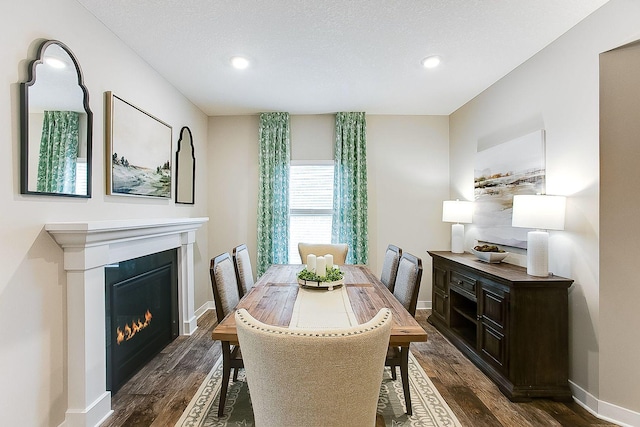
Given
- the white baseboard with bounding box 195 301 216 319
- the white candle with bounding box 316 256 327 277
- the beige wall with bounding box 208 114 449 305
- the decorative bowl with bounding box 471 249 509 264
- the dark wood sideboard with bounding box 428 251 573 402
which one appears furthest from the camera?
the beige wall with bounding box 208 114 449 305

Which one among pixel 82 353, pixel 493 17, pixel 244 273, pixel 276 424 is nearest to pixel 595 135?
pixel 493 17

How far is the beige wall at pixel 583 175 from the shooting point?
2002mm

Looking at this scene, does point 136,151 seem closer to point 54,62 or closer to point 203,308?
point 54,62

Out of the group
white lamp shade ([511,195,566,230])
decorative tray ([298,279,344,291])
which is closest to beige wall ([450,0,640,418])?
white lamp shade ([511,195,566,230])

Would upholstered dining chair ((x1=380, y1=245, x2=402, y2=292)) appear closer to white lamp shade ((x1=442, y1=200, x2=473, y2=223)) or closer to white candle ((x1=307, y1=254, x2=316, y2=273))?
white candle ((x1=307, y1=254, x2=316, y2=273))

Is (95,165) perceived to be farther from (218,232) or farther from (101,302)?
(218,232)

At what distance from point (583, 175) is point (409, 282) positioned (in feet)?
4.75

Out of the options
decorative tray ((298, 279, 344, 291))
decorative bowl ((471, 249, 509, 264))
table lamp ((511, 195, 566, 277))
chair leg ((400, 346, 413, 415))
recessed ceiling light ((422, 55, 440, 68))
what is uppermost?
recessed ceiling light ((422, 55, 440, 68))

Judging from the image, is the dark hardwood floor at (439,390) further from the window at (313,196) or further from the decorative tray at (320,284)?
the window at (313,196)

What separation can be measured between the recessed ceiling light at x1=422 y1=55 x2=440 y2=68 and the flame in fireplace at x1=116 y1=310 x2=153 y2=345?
133 inches

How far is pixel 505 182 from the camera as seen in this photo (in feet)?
9.95

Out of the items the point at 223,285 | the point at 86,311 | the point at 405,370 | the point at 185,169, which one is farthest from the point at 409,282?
the point at 185,169

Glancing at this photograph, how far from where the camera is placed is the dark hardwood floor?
6.66 ft

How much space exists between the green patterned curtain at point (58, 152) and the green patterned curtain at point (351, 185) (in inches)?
114
